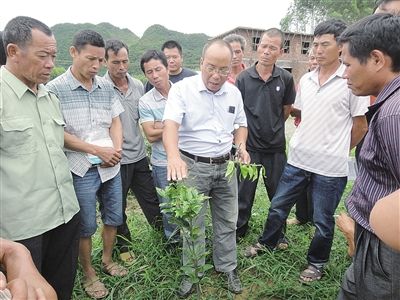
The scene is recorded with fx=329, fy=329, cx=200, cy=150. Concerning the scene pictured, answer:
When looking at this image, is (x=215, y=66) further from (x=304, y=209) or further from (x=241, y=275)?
(x=304, y=209)

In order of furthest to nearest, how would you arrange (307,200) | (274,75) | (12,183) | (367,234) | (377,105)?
(307,200), (274,75), (12,183), (367,234), (377,105)

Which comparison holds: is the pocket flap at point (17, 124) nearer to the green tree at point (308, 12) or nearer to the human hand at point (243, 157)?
the human hand at point (243, 157)

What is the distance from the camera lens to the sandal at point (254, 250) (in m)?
3.13

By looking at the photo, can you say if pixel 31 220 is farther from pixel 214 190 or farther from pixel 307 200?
pixel 307 200

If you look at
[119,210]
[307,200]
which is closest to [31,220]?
[119,210]

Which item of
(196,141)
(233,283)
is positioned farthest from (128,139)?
(233,283)

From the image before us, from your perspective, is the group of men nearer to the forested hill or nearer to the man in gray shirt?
the man in gray shirt

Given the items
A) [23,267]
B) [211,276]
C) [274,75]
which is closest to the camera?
[23,267]

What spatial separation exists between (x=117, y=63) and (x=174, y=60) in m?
0.85

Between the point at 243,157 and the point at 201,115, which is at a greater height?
the point at 201,115

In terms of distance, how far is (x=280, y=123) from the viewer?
3293mm

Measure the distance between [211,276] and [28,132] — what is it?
191cm

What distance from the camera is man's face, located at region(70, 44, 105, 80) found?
2.48 m

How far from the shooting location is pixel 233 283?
8.98ft
